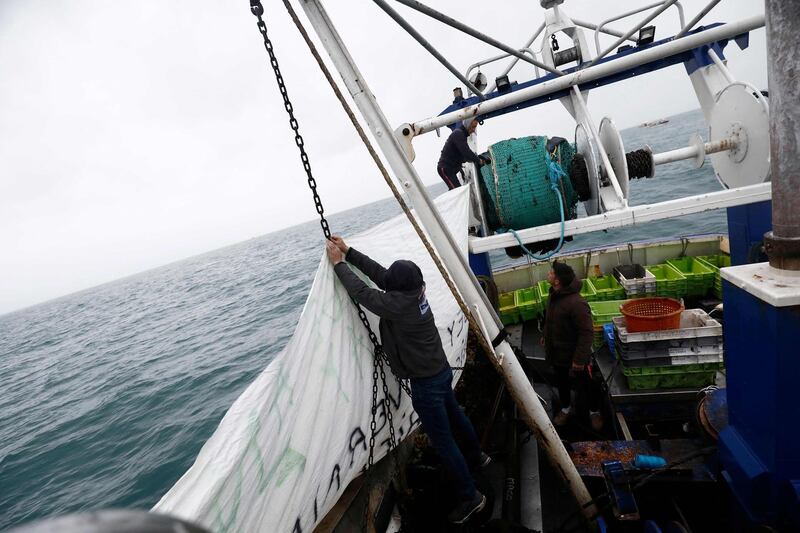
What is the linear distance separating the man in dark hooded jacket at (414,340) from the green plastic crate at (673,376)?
105 inches

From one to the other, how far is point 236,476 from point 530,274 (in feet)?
32.8

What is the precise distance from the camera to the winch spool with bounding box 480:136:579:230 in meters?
5.14

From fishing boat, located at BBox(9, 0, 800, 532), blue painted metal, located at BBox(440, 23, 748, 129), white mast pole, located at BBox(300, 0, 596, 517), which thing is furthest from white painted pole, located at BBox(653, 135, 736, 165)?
white mast pole, located at BBox(300, 0, 596, 517)

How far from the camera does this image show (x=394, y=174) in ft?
11.0

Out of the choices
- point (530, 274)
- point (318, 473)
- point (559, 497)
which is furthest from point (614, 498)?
point (530, 274)

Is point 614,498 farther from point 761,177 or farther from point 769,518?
point 761,177

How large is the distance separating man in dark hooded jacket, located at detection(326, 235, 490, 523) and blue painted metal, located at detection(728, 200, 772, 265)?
444 centimetres

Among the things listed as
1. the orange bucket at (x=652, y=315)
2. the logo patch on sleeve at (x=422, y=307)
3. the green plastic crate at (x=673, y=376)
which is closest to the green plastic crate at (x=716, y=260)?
the orange bucket at (x=652, y=315)

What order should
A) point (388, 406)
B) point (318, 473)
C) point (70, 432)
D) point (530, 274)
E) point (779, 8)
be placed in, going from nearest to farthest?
point (779, 8) < point (318, 473) < point (388, 406) < point (530, 274) < point (70, 432)

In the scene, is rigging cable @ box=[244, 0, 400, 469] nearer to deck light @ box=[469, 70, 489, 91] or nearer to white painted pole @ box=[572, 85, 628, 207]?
white painted pole @ box=[572, 85, 628, 207]

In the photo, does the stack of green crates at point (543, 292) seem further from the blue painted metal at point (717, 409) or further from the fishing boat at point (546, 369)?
the blue painted metal at point (717, 409)

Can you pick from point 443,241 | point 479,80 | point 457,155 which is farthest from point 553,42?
point 443,241

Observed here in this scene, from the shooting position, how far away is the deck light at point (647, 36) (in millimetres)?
5965

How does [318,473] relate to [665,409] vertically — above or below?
above
